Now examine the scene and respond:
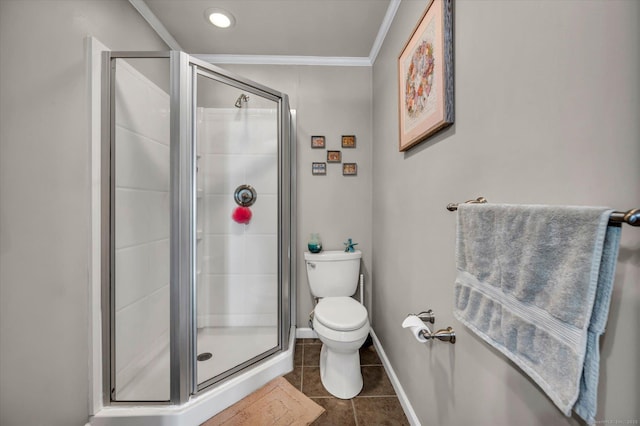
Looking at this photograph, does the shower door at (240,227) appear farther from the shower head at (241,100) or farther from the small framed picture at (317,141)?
the small framed picture at (317,141)

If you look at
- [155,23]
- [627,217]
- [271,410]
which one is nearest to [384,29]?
[155,23]

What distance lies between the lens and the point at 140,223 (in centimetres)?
141

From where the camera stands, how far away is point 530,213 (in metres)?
0.50

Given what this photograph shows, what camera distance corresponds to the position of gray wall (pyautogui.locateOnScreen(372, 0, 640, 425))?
40 centimetres

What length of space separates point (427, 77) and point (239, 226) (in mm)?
1512

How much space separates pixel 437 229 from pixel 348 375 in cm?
105

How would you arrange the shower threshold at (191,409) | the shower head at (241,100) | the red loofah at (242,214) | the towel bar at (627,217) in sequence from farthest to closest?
the red loofah at (242,214) → the shower head at (241,100) → the shower threshold at (191,409) → the towel bar at (627,217)

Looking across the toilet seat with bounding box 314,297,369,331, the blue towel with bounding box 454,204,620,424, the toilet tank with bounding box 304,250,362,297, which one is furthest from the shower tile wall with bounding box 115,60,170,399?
the blue towel with bounding box 454,204,620,424

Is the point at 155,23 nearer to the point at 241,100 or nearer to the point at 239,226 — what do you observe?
the point at 241,100

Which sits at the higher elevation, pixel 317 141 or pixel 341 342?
A: pixel 317 141

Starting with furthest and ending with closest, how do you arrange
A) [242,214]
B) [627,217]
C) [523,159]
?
[242,214]
[523,159]
[627,217]

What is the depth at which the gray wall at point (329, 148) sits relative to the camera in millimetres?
2041

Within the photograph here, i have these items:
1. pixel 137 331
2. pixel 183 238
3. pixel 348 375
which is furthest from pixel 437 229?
pixel 137 331

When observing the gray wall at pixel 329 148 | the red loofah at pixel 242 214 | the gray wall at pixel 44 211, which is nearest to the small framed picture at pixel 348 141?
the gray wall at pixel 329 148
